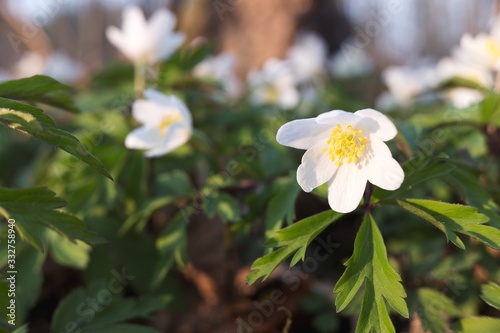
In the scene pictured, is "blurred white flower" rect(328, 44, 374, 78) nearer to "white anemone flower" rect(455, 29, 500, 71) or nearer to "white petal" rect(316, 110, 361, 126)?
"white anemone flower" rect(455, 29, 500, 71)

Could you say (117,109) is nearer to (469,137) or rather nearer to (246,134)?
(246,134)

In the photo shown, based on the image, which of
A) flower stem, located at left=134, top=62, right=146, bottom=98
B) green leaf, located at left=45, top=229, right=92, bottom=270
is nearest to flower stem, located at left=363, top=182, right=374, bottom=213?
green leaf, located at left=45, top=229, right=92, bottom=270

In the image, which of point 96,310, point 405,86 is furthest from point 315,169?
point 405,86

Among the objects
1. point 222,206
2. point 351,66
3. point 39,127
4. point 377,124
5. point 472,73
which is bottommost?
point 351,66

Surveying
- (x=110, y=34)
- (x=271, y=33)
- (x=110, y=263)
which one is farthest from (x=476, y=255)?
(x=271, y=33)

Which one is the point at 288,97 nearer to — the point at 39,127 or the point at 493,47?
the point at 493,47

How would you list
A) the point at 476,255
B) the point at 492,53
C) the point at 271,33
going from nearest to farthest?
the point at 476,255 < the point at 492,53 < the point at 271,33
